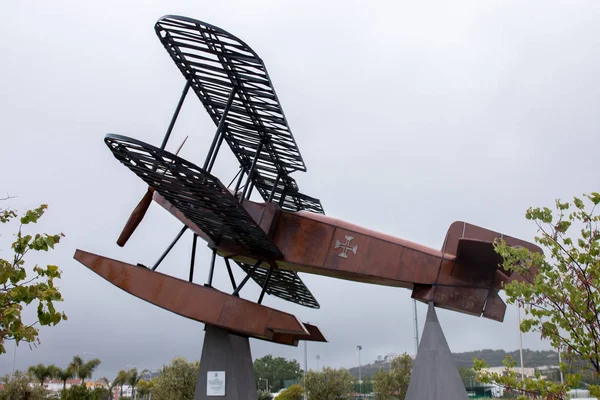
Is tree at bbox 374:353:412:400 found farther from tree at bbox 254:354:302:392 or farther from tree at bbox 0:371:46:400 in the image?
tree at bbox 254:354:302:392

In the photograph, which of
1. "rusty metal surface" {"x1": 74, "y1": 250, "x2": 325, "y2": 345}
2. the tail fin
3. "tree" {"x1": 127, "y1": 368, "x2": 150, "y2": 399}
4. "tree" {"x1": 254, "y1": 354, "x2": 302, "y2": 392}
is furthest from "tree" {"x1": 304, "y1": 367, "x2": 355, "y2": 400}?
"tree" {"x1": 254, "y1": 354, "x2": 302, "y2": 392}

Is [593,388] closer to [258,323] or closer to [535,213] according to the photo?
[535,213]

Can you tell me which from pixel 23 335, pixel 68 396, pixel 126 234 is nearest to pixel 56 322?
pixel 23 335

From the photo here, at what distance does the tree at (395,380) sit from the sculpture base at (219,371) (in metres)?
21.3

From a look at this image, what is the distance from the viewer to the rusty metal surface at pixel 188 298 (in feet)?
56.3

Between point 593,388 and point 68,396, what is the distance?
44433 millimetres

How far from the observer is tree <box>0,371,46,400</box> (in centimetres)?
3784

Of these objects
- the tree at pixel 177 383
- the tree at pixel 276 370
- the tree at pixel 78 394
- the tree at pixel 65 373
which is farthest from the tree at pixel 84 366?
the tree at pixel 276 370

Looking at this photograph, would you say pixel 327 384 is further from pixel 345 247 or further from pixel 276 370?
pixel 276 370

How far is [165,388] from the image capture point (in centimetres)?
3441

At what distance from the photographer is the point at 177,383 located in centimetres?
3422

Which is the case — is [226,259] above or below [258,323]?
above

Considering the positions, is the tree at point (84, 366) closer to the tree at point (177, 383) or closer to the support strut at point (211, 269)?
the tree at point (177, 383)

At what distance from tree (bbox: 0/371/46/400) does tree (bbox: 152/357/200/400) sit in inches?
380
